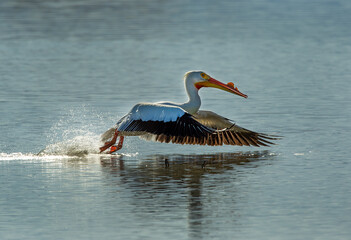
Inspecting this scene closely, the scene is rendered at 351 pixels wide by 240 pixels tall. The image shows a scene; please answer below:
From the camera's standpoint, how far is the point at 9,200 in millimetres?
9641

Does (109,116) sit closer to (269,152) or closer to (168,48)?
(269,152)

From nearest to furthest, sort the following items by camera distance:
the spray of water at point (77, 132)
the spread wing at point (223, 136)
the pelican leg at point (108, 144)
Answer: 1. the pelican leg at point (108, 144)
2. the spray of water at point (77, 132)
3. the spread wing at point (223, 136)

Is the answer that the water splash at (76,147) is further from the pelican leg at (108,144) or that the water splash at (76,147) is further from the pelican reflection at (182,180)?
the pelican reflection at (182,180)

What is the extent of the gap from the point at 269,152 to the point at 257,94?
5506 mm

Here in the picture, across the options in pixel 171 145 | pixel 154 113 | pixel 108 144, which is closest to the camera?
pixel 154 113

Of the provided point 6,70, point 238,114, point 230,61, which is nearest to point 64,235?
point 238,114

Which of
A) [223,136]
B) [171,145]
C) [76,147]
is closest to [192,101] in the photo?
[223,136]

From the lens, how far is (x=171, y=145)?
13445mm

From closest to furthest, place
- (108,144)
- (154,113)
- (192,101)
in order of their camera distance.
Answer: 1. (154,113)
2. (108,144)
3. (192,101)

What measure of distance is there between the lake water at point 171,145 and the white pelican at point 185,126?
0.20 meters

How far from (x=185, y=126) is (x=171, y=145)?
168 cm

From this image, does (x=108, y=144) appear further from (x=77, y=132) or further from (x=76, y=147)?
(x=77, y=132)

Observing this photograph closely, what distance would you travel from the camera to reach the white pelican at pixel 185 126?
11.8 meters

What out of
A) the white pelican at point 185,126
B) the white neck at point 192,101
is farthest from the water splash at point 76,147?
the white neck at point 192,101
